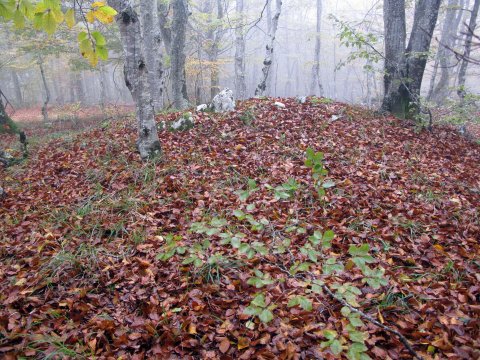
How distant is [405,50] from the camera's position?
24.9 feet

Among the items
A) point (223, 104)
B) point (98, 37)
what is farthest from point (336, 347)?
point (223, 104)

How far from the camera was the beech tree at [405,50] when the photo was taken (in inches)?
285

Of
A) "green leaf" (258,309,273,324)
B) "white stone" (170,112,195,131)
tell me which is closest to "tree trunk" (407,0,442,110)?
"white stone" (170,112,195,131)

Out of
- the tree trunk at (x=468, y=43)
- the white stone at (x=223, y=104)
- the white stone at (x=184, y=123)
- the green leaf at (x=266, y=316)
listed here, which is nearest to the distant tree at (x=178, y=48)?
the white stone at (x=223, y=104)

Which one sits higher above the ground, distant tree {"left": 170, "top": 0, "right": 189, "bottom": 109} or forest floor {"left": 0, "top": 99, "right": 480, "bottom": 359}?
distant tree {"left": 170, "top": 0, "right": 189, "bottom": 109}

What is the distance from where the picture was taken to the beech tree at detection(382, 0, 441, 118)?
23.7 feet

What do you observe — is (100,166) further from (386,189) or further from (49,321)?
(386,189)

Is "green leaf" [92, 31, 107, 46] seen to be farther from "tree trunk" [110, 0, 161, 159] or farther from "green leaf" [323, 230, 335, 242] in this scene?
"tree trunk" [110, 0, 161, 159]

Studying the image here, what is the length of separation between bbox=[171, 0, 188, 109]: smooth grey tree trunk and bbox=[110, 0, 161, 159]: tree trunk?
509 cm

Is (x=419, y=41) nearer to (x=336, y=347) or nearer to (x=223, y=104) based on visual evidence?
(x=223, y=104)

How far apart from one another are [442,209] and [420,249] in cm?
110

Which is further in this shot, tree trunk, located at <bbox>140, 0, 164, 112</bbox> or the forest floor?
tree trunk, located at <bbox>140, 0, 164, 112</bbox>

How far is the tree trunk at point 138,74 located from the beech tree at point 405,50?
5.46 meters

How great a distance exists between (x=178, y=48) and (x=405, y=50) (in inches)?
256
